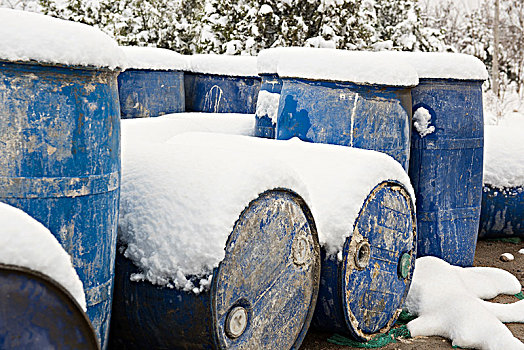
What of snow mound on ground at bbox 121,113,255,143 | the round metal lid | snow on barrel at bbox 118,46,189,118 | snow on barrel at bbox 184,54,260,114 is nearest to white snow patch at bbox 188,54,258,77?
snow on barrel at bbox 184,54,260,114

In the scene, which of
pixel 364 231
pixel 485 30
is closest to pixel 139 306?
pixel 364 231

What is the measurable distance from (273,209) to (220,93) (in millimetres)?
3245

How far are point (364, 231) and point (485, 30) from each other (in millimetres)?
22179

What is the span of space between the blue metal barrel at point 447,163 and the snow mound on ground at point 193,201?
112 cm

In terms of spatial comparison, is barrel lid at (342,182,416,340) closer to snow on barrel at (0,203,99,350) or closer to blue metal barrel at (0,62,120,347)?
blue metal barrel at (0,62,120,347)

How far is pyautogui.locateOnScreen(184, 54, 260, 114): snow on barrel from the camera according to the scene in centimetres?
511

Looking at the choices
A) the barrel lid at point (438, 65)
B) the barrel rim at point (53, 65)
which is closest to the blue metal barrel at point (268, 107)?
the barrel lid at point (438, 65)

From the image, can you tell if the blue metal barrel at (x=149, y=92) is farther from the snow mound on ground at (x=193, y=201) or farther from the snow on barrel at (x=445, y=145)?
the snow mound on ground at (x=193, y=201)

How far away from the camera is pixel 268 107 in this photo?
149 inches

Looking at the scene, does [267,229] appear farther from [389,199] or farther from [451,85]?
[451,85]

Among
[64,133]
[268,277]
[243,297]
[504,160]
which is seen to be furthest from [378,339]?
[504,160]

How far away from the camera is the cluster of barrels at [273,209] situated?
1.69 m

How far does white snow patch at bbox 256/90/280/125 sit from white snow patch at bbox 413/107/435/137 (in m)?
0.84

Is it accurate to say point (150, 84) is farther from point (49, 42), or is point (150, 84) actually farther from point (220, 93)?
point (49, 42)
